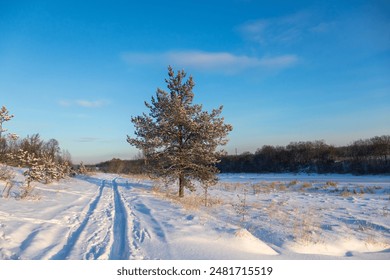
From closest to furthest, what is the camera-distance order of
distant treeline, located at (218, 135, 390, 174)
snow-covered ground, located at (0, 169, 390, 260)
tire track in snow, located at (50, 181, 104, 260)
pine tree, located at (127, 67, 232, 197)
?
tire track in snow, located at (50, 181, 104, 260) → snow-covered ground, located at (0, 169, 390, 260) → pine tree, located at (127, 67, 232, 197) → distant treeline, located at (218, 135, 390, 174)

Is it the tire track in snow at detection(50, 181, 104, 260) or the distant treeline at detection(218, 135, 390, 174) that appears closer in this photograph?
the tire track in snow at detection(50, 181, 104, 260)

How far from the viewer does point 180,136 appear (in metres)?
18.2

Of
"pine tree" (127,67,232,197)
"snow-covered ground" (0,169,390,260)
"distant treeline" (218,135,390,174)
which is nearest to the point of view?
"snow-covered ground" (0,169,390,260)

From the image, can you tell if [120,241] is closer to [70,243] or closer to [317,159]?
[70,243]

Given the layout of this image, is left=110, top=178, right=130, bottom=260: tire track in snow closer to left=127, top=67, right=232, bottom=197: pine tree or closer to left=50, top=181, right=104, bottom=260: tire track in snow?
left=50, top=181, right=104, bottom=260: tire track in snow

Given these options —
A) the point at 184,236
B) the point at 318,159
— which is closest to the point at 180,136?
the point at 184,236

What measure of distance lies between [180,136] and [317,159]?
140 ft

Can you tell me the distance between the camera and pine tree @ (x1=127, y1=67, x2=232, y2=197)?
56.0ft

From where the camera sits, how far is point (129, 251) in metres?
6.03

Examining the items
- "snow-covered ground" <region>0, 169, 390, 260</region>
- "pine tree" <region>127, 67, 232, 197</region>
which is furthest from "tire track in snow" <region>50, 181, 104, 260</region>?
"pine tree" <region>127, 67, 232, 197</region>

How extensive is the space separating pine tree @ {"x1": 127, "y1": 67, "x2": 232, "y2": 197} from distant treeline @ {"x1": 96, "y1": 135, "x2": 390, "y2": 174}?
27291mm

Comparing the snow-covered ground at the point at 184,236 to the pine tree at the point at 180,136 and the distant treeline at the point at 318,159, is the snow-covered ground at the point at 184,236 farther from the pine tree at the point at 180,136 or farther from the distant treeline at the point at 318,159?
the distant treeline at the point at 318,159

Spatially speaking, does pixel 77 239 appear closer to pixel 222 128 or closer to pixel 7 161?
pixel 222 128

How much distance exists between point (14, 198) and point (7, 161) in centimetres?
769
